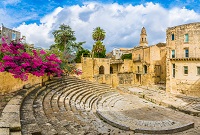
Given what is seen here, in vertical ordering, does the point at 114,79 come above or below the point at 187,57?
below

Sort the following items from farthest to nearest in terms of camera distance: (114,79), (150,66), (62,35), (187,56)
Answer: (62,35), (150,66), (114,79), (187,56)

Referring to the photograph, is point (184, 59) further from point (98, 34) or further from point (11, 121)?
point (11, 121)

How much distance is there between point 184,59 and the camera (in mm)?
25188

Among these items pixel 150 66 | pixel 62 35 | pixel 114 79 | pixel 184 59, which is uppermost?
pixel 62 35

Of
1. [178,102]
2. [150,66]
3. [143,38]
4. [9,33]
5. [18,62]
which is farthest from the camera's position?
[143,38]

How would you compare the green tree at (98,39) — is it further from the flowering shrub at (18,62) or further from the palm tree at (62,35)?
the flowering shrub at (18,62)

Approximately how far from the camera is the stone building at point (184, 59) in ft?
80.1

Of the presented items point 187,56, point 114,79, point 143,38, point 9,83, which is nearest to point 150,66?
point 187,56

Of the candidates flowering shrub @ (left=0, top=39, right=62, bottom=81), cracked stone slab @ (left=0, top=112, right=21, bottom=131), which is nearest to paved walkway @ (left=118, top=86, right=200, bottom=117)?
flowering shrub @ (left=0, top=39, right=62, bottom=81)

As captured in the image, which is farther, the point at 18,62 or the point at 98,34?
the point at 98,34

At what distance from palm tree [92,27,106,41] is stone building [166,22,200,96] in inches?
536

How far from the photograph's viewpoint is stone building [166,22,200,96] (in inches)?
961

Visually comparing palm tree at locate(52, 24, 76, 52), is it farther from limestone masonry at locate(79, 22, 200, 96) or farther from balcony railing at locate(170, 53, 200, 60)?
balcony railing at locate(170, 53, 200, 60)

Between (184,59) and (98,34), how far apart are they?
18155mm
